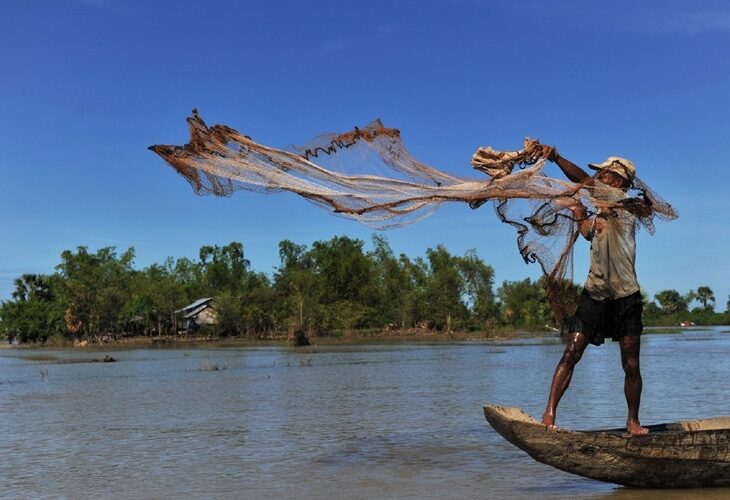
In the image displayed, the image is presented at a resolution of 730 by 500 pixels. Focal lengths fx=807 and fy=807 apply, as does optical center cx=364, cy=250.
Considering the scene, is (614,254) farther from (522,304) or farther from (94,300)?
(522,304)

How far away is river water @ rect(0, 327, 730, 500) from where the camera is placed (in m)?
7.34

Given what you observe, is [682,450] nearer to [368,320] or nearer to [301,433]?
[301,433]

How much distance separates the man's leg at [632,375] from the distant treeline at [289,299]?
59932 millimetres

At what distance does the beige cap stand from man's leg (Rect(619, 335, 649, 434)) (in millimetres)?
1302

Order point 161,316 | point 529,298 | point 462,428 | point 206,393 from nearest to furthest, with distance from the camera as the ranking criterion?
point 462,428 < point 206,393 < point 161,316 < point 529,298

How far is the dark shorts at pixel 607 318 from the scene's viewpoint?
648 centimetres

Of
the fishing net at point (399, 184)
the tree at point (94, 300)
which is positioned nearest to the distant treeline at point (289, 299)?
the tree at point (94, 300)

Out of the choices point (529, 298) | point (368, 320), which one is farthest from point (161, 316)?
point (529, 298)

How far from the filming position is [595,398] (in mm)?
14781

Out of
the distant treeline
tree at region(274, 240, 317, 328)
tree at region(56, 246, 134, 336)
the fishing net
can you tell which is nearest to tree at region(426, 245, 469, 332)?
the distant treeline

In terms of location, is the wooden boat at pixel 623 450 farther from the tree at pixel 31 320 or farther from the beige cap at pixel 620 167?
the tree at pixel 31 320

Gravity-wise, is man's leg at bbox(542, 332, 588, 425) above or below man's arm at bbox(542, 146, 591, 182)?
below

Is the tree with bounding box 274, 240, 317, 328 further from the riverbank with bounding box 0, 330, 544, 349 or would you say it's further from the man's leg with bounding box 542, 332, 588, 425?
the man's leg with bounding box 542, 332, 588, 425

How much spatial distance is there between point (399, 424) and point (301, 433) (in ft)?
4.96
